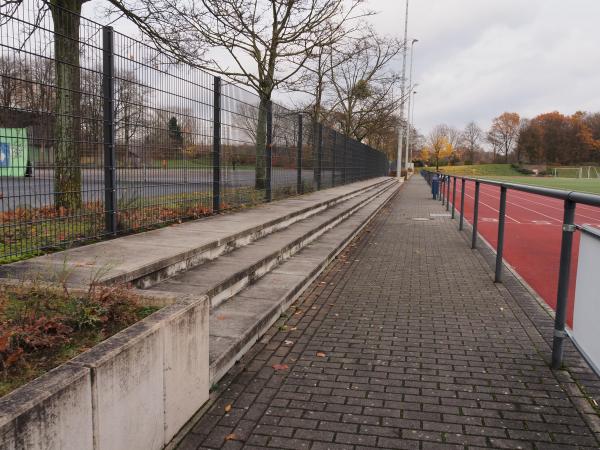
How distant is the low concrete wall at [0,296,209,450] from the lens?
181cm

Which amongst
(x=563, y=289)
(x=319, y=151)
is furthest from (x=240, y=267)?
(x=319, y=151)

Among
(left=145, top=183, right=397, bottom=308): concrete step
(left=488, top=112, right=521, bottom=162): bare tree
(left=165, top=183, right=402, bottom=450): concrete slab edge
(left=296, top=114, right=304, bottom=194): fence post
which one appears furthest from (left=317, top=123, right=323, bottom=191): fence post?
(left=488, top=112, right=521, bottom=162): bare tree

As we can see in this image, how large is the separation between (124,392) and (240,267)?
10.1 feet

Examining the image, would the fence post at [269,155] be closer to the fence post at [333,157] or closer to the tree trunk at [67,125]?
the tree trunk at [67,125]

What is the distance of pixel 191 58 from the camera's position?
13.1 metres

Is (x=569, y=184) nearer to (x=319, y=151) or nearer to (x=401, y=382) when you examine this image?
(x=319, y=151)

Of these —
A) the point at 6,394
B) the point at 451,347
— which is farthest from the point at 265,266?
the point at 6,394

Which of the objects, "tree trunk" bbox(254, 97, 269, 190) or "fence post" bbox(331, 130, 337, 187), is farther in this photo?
"fence post" bbox(331, 130, 337, 187)

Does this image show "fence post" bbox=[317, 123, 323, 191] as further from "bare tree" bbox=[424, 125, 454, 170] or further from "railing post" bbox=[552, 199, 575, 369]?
"bare tree" bbox=[424, 125, 454, 170]

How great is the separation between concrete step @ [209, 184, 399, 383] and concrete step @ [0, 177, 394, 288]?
649 millimetres

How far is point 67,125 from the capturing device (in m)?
5.28

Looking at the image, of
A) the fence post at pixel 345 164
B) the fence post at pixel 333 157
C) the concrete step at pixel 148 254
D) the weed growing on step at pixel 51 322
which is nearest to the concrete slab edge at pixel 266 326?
the weed growing on step at pixel 51 322

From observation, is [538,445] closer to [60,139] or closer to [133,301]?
[133,301]

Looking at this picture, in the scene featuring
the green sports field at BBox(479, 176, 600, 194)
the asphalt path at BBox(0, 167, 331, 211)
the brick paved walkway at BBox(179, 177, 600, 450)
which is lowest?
the brick paved walkway at BBox(179, 177, 600, 450)
